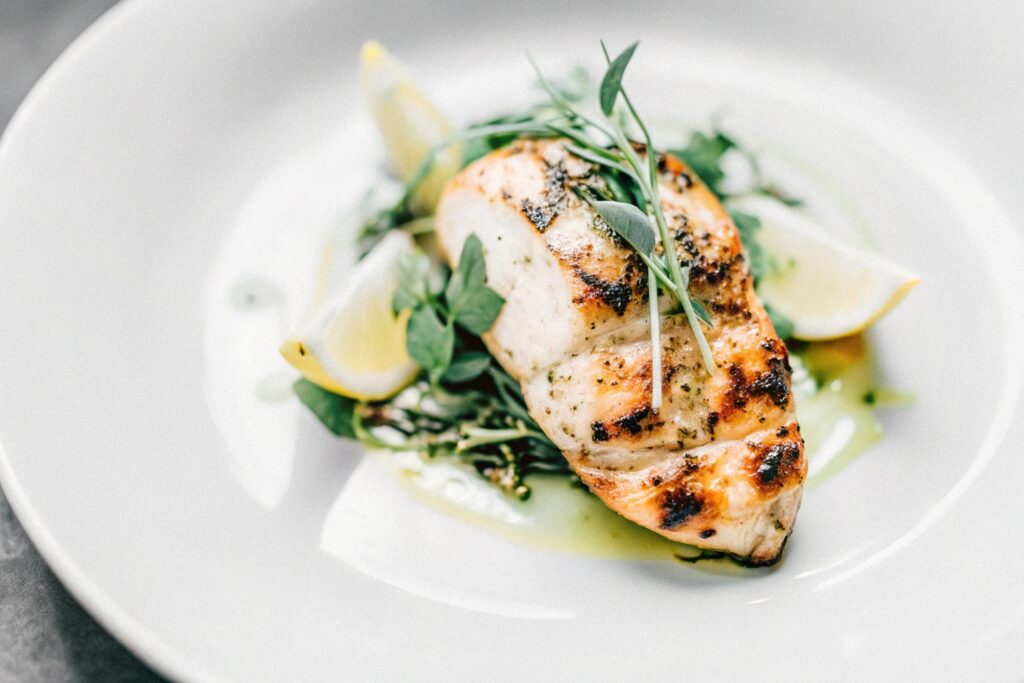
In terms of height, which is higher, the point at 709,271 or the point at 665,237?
the point at 665,237

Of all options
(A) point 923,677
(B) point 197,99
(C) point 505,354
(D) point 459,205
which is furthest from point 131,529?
(A) point 923,677

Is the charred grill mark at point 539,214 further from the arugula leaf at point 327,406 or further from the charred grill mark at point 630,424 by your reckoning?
the arugula leaf at point 327,406

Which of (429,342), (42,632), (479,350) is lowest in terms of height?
(42,632)

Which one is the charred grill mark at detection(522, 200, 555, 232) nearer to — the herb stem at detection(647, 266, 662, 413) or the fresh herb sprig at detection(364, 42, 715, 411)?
the fresh herb sprig at detection(364, 42, 715, 411)

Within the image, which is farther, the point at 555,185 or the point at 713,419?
the point at 555,185

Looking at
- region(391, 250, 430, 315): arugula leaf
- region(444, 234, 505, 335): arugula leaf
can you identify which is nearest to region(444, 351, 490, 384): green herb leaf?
region(444, 234, 505, 335): arugula leaf

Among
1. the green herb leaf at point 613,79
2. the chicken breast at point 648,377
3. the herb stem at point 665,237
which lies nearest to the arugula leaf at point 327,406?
the chicken breast at point 648,377

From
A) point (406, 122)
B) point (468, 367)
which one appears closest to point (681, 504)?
point (468, 367)

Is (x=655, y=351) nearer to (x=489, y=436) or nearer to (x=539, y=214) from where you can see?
(x=539, y=214)
